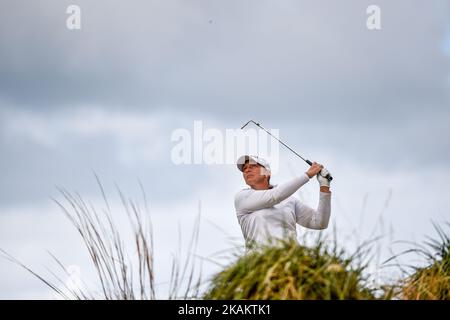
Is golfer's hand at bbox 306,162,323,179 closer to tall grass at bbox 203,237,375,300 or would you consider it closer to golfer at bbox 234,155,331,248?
golfer at bbox 234,155,331,248

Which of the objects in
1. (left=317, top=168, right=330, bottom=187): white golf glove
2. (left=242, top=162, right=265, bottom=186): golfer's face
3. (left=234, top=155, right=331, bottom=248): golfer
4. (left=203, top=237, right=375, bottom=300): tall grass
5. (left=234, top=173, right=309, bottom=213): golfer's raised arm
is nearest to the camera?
(left=203, top=237, right=375, bottom=300): tall grass

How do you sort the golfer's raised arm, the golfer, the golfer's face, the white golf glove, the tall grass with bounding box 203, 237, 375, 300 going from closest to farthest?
the tall grass with bounding box 203, 237, 375, 300, the golfer's raised arm, the golfer, the white golf glove, the golfer's face

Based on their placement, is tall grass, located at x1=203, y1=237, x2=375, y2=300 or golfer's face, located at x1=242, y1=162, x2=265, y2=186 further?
golfer's face, located at x1=242, y1=162, x2=265, y2=186

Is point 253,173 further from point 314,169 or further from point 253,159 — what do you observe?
point 314,169

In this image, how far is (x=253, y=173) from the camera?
24.0 feet

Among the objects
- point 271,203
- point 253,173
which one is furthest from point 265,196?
point 253,173

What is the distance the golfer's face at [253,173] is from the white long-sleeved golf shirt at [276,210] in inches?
5.0

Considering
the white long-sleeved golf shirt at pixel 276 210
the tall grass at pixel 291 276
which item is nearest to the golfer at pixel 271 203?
the white long-sleeved golf shirt at pixel 276 210

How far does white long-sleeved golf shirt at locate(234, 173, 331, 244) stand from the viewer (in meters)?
6.74

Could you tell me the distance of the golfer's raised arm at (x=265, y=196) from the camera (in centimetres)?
668

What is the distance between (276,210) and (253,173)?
47cm

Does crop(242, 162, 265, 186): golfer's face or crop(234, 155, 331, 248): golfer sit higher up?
crop(242, 162, 265, 186): golfer's face

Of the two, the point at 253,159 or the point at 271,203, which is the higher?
the point at 253,159

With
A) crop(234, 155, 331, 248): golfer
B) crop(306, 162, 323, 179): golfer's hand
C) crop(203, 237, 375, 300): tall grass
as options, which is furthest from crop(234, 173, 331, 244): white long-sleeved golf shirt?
crop(203, 237, 375, 300): tall grass
